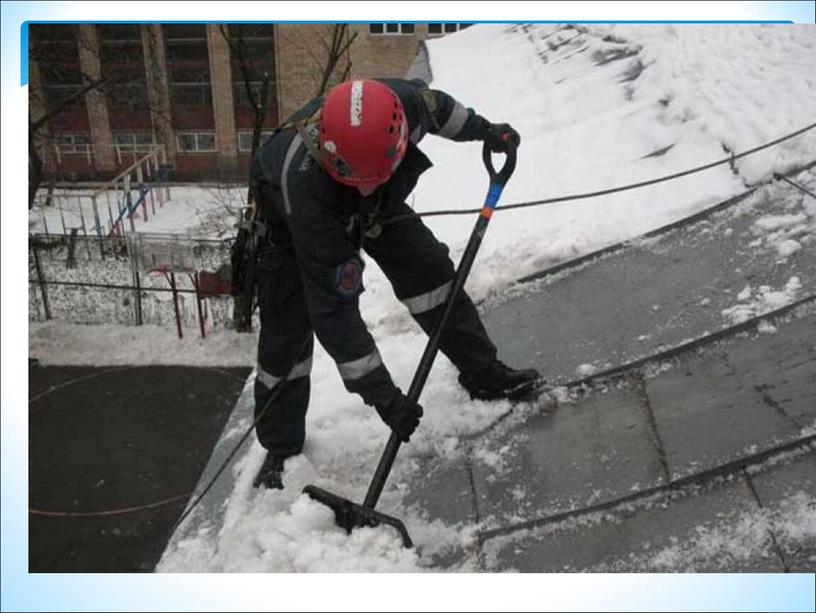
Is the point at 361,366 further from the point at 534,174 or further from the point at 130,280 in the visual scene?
the point at 534,174

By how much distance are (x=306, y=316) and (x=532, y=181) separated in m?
1.18

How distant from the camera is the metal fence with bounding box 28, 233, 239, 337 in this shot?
2.36 m

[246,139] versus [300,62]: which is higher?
[300,62]

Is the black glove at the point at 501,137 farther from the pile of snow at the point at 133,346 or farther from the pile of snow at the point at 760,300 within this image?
the pile of snow at the point at 133,346

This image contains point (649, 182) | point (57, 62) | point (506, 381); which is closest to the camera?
point (57, 62)

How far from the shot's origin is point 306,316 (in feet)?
7.60

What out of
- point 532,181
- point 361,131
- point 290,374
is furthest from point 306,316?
point 532,181

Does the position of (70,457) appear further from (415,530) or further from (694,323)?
(694,323)

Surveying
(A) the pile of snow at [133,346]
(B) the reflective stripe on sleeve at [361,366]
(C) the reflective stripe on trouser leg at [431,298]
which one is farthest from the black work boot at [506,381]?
(A) the pile of snow at [133,346]

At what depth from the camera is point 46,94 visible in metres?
2.29

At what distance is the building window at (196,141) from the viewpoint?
2.45 meters

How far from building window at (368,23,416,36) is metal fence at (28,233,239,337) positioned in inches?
31.2

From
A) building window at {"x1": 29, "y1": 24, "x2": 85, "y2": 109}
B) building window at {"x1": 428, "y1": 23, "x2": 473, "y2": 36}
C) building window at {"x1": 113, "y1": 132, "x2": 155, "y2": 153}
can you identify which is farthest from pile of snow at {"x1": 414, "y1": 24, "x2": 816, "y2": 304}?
building window at {"x1": 29, "y1": 24, "x2": 85, "y2": 109}

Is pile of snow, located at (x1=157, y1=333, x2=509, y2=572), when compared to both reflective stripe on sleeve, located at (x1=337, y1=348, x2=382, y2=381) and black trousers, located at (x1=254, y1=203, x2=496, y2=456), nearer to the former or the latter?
black trousers, located at (x1=254, y1=203, x2=496, y2=456)
